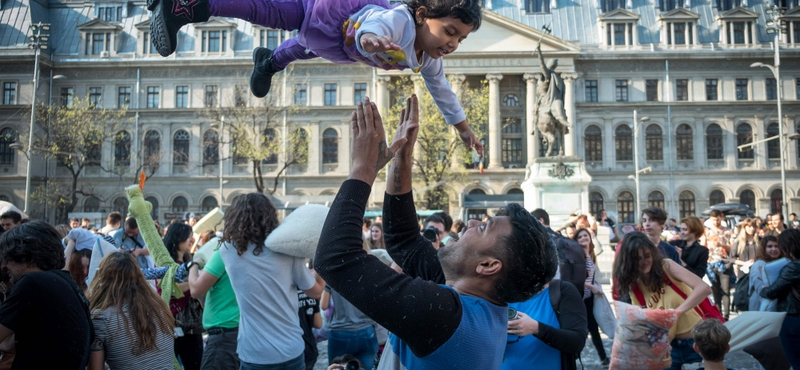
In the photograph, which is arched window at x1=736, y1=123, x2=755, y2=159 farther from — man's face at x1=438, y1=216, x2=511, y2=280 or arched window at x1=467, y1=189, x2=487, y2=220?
man's face at x1=438, y1=216, x2=511, y2=280

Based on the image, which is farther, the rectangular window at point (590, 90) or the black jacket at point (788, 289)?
the rectangular window at point (590, 90)

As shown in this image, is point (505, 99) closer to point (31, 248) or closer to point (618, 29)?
point (618, 29)

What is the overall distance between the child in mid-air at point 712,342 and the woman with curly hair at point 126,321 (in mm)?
3749

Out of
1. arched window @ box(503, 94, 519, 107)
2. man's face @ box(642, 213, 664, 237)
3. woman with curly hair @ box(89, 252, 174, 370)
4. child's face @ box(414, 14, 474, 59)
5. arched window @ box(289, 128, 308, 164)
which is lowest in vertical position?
woman with curly hair @ box(89, 252, 174, 370)

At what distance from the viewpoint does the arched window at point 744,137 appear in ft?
159

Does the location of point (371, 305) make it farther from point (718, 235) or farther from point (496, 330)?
point (718, 235)

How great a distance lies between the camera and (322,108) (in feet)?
161

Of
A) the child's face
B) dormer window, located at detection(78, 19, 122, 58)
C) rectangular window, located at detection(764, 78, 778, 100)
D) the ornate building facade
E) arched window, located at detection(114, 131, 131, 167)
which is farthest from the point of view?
dormer window, located at detection(78, 19, 122, 58)

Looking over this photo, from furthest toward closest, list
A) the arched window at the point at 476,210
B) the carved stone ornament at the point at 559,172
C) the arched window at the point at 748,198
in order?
the arched window at the point at 748,198, the arched window at the point at 476,210, the carved stone ornament at the point at 559,172

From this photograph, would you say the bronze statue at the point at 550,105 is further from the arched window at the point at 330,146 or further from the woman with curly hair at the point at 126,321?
the arched window at the point at 330,146

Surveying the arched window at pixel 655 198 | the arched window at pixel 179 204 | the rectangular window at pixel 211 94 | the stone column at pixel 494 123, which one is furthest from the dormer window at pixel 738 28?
the arched window at pixel 179 204

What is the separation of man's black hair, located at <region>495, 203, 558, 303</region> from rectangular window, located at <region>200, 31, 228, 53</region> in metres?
50.0

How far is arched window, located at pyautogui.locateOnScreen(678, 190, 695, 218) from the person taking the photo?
157ft

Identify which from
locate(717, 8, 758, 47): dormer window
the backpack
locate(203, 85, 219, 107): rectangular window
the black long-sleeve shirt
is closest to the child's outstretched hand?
the black long-sleeve shirt
